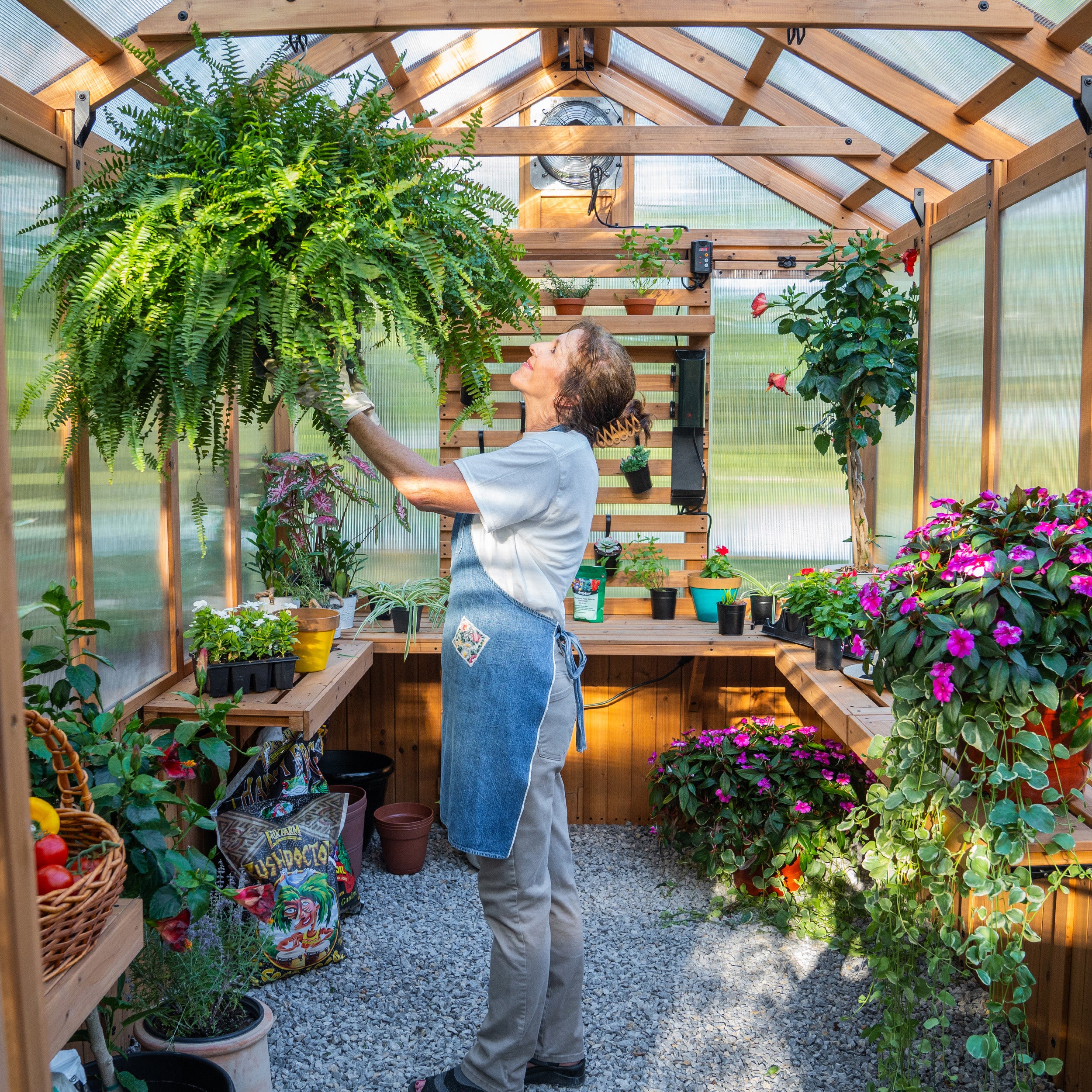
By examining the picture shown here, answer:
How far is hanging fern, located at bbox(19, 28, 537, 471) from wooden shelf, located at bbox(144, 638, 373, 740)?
1053 mm

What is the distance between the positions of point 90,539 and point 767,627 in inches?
92.5

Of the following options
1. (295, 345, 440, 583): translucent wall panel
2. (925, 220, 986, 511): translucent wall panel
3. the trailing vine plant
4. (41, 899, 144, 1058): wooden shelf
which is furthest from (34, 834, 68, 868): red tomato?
(295, 345, 440, 583): translucent wall panel

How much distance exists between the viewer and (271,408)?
159 centimetres

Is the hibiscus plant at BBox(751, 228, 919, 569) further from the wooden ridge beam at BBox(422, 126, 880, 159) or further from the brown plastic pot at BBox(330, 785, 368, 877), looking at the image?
the brown plastic pot at BBox(330, 785, 368, 877)

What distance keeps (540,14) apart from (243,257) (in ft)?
4.70

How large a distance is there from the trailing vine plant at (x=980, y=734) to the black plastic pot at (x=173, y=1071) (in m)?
1.32

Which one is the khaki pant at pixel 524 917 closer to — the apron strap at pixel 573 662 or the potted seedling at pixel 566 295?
the apron strap at pixel 573 662

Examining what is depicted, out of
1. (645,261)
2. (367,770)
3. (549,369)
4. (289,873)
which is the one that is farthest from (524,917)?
(645,261)

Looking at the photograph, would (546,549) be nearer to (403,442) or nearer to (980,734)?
(980,734)

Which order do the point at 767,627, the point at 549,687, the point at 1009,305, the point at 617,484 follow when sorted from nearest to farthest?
1. the point at 549,687
2. the point at 1009,305
3. the point at 767,627
4. the point at 617,484

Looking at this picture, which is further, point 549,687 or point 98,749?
point 549,687

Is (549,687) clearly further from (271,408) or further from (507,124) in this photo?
(507,124)

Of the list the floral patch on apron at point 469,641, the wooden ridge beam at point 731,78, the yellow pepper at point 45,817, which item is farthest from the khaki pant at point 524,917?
the wooden ridge beam at point 731,78

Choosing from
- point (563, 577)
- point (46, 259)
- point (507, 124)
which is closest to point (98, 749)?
Result: point (46, 259)
